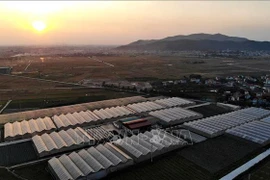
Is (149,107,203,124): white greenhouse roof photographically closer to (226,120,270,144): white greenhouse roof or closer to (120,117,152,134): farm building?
(120,117,152,134): farm building

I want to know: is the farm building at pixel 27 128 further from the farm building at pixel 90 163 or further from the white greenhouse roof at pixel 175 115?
the white greenhouse roof at pixel 175 115

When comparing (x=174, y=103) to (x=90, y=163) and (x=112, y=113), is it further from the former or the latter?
(x=90, y=163)

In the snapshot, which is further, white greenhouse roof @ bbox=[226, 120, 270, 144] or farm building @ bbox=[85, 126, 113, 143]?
farm building @ bbox=[85, 126, 113, 143]

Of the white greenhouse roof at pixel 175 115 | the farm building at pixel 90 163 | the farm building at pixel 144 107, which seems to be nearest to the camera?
the farm building at pixel 90 163

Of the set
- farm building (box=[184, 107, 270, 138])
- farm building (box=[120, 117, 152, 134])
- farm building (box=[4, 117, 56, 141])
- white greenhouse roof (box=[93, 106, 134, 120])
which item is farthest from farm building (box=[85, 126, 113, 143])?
farm building (box=[184, 107, 270, 138])

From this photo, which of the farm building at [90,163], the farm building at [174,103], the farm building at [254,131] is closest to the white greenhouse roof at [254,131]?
the farm building at [254,131]

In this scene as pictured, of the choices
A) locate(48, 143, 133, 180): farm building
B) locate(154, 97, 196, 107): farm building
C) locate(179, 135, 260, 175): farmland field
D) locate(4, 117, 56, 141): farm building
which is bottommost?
locate(179, 135, 260, 175): farmland field

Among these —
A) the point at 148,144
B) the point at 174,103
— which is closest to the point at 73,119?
the point at 148,144

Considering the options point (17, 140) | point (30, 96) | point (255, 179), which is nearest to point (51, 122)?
point (17, 140)
